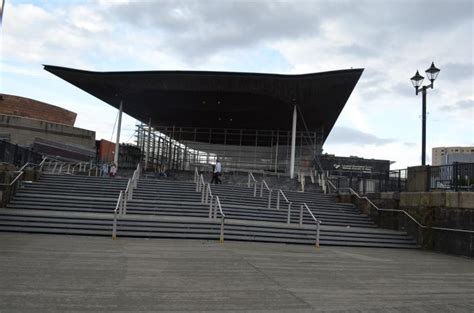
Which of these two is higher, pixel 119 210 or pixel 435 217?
pixel 435 217

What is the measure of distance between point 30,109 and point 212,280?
69967 millimetres

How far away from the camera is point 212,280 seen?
26.0ft

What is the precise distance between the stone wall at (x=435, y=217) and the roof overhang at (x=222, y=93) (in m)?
13.4

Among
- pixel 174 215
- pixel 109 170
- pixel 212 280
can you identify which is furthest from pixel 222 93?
pixel 212 280

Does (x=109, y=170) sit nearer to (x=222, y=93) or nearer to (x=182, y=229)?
(x=222, y=93)

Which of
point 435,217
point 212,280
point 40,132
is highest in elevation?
point 40,132

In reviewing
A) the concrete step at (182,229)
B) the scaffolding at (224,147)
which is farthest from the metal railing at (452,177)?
the scaffolding at (224,147)

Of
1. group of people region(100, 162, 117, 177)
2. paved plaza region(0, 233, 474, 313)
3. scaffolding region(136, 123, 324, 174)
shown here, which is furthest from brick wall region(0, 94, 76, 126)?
paved plaza region(0, 233, 474, 313)

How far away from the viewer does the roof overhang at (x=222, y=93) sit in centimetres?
3316

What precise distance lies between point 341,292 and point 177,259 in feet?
13.0

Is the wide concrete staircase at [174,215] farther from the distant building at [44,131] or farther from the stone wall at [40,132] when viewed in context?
the stone wall at [40,132]

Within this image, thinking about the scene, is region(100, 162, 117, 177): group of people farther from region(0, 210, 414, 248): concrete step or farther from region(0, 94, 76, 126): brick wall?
region(0, 94, 76, 126): brick wall

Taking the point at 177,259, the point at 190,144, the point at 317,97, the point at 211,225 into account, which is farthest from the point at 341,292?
the point at 190,144

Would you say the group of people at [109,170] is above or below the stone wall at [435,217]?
above
